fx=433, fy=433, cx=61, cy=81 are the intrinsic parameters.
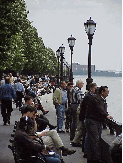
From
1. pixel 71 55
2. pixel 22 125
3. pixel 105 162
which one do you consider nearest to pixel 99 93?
pixel 105 162

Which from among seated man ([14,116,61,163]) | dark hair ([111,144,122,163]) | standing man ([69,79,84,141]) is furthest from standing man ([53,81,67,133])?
dark hair ([111,144,122,163])

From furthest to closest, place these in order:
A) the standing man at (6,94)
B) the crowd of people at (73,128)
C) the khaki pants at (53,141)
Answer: the standing man at (6,94) → the khaki pants at (53,141) → the crowd of people at (73,128)

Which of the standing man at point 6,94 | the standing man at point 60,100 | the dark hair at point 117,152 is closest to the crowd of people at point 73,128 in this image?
the standing man at point 60,100

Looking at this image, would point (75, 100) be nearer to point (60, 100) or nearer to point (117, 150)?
point (60, 100)

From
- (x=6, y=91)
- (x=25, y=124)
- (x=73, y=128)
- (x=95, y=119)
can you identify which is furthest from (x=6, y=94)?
(x=25, y=124)

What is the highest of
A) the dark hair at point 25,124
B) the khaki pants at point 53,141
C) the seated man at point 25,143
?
the dark hair at point 25,124

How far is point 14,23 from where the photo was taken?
116 feet

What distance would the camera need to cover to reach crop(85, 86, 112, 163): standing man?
8.63 meters

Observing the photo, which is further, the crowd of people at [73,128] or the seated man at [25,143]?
the crowd of people at [73,128]

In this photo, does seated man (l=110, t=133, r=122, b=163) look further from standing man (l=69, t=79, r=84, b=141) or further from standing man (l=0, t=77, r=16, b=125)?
standing man (l=0, t=77, r=16, b=125)

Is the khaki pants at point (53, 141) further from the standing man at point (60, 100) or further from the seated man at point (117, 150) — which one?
the standing man at point (60, 100)

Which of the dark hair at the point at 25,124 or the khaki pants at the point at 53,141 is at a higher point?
the dark hair at the point at 25,124

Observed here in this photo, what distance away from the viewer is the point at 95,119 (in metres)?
8.77

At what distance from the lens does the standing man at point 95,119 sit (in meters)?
8.63
